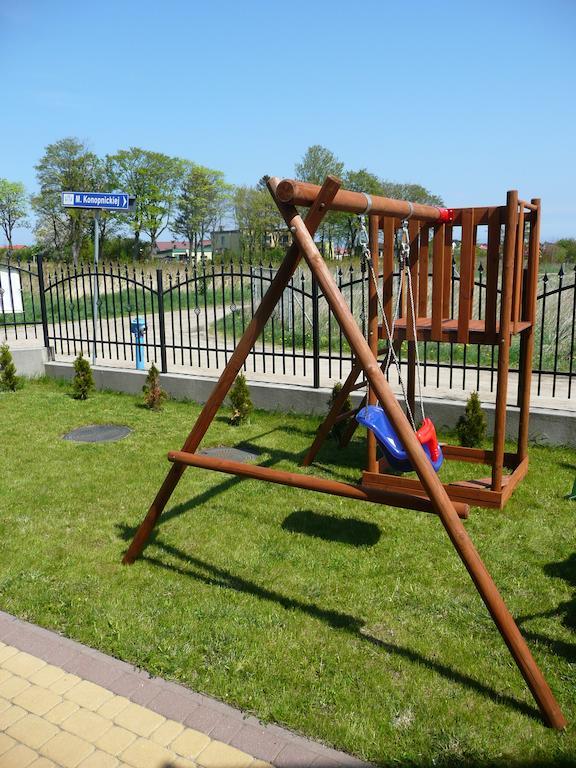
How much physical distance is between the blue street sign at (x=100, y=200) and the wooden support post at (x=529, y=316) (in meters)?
6.28

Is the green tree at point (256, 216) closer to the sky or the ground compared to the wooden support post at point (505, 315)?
closer to the sky

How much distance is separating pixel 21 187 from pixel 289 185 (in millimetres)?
68131

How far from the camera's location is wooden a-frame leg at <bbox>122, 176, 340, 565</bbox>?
3281mm

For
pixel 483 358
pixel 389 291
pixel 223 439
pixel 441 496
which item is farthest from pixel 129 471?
pixel 483 358

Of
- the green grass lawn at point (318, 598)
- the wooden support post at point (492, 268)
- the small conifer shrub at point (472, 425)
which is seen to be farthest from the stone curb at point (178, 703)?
the small conifer shrub at point (472, 425)

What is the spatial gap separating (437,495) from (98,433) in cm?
512

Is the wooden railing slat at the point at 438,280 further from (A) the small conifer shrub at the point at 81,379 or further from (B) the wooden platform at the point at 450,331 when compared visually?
(A) the small conifer shrub at the point at 81,379

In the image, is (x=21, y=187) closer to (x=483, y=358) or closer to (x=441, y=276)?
(x=483, y=358)

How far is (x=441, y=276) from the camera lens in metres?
4.82

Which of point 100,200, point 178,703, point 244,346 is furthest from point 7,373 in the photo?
point 178,703

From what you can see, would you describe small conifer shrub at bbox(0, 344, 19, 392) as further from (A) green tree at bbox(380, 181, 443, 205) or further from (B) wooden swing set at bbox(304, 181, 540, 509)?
(A) green tree at bbox(380, 181, 443, 205)

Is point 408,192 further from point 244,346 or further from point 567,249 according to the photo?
point 244,346

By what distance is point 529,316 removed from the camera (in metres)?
5.03

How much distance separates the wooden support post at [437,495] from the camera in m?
2.67
